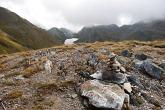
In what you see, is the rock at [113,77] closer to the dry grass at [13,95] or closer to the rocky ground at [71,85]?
the rocky ground at [71,85]

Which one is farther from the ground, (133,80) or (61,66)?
(61,66)

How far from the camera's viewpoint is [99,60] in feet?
169

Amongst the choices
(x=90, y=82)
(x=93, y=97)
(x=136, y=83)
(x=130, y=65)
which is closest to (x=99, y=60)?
(x=130, y=65)

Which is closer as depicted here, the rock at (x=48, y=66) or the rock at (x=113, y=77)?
the rock at (x=113, y=77)

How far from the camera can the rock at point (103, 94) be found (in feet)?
110

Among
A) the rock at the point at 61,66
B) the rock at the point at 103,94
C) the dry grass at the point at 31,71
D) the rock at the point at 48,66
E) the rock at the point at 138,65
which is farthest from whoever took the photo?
the rock at the point at 138,65

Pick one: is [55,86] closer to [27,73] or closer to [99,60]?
[27,73]

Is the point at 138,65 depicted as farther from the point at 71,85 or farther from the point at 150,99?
the point at 71,85

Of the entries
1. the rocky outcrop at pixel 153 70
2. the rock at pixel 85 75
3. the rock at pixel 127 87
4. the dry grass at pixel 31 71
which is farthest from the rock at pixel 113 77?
the dry grass at pixel 31 71

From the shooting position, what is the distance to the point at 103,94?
34.7 metres

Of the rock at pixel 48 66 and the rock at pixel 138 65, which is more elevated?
the rock at pixel 48 66

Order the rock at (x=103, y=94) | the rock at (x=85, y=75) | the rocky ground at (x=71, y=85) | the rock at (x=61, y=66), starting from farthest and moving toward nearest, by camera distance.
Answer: the rock at (x=61, y=66) → the rock at (x=85, y=75) → the rocky ground at (x=71, y=85) → the rock at (x=103, y=94)

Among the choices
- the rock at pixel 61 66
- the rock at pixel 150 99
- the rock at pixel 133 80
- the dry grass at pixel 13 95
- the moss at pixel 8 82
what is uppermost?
the rock at pixel 61 66

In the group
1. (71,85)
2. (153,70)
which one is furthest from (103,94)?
(153,70)
